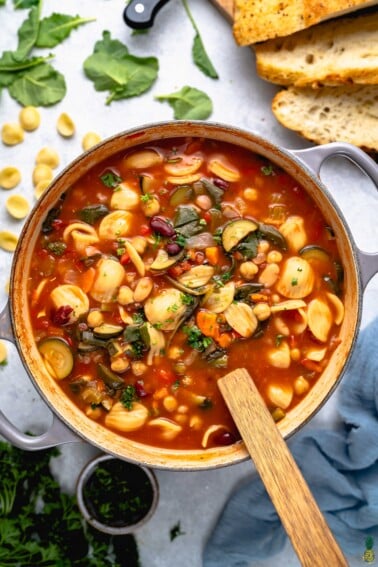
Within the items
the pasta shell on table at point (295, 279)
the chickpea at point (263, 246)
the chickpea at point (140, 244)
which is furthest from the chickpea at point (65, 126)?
the pasta shell on table at point (295, 279)

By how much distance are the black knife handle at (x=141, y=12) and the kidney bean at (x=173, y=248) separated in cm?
120

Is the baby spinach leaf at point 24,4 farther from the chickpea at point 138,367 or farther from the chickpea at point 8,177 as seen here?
the chickpea at point 138,367

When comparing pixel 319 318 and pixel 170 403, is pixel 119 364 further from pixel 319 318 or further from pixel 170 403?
pixel 319 318

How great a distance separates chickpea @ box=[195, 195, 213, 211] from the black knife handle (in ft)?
3.29

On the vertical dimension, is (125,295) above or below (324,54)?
below

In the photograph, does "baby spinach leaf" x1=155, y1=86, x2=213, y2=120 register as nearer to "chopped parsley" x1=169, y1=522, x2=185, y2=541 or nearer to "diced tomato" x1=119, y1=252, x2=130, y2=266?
"diced tomato" x1=119, y1=252, x2=130, y2=266

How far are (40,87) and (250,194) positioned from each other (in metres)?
1.26

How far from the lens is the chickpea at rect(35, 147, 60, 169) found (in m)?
3.87

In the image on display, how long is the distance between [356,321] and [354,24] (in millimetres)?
1521

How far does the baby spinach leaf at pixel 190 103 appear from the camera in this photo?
152 inches

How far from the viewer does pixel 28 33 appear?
153 inches

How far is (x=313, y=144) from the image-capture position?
3.93 meters

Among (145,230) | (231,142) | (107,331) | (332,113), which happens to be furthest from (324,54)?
(107,331)

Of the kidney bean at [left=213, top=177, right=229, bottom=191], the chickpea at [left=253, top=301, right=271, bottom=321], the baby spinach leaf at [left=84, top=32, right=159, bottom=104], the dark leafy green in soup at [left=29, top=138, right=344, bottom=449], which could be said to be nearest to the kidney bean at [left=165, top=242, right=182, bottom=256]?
the dark leafy green in soup at [left=29, top=138, right=344, bottom=449]
